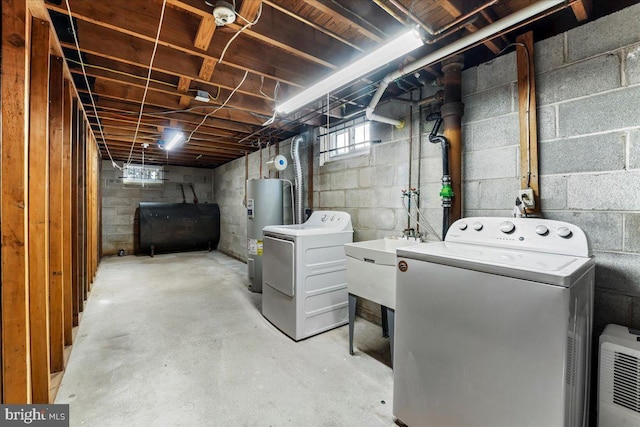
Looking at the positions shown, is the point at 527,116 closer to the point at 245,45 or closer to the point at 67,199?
the point at 245,45

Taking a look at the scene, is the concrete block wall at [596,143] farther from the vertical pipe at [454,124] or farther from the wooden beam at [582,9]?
the vertical pipe at [454,124]

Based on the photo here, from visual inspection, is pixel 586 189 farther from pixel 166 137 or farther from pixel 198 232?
pixel 198 232

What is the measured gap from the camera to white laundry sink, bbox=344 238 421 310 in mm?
1880

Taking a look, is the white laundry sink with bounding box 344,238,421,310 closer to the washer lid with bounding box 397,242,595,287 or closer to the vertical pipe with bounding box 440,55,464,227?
the washer lid with bounding box 397,242,595,287

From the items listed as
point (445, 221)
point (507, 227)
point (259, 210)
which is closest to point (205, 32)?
point (445, 221)

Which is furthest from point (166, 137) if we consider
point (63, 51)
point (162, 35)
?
point (162, 35)

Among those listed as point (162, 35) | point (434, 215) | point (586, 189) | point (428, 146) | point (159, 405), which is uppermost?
point (162, 35)

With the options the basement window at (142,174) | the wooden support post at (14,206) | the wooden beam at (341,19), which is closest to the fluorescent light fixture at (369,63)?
the wooden beam at (341,19)

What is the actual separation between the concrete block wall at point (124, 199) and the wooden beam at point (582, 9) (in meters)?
7.48

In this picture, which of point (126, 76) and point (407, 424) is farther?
point (126, 76)

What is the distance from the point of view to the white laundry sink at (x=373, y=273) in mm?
1880

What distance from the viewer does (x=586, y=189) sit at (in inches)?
62.3

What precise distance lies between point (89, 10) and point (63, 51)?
75cm

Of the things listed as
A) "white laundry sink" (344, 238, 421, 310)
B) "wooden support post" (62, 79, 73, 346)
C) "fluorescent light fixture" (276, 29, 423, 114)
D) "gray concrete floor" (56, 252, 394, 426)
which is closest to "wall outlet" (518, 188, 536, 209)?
"white laundry sink" (344, 238, 421, 310)
